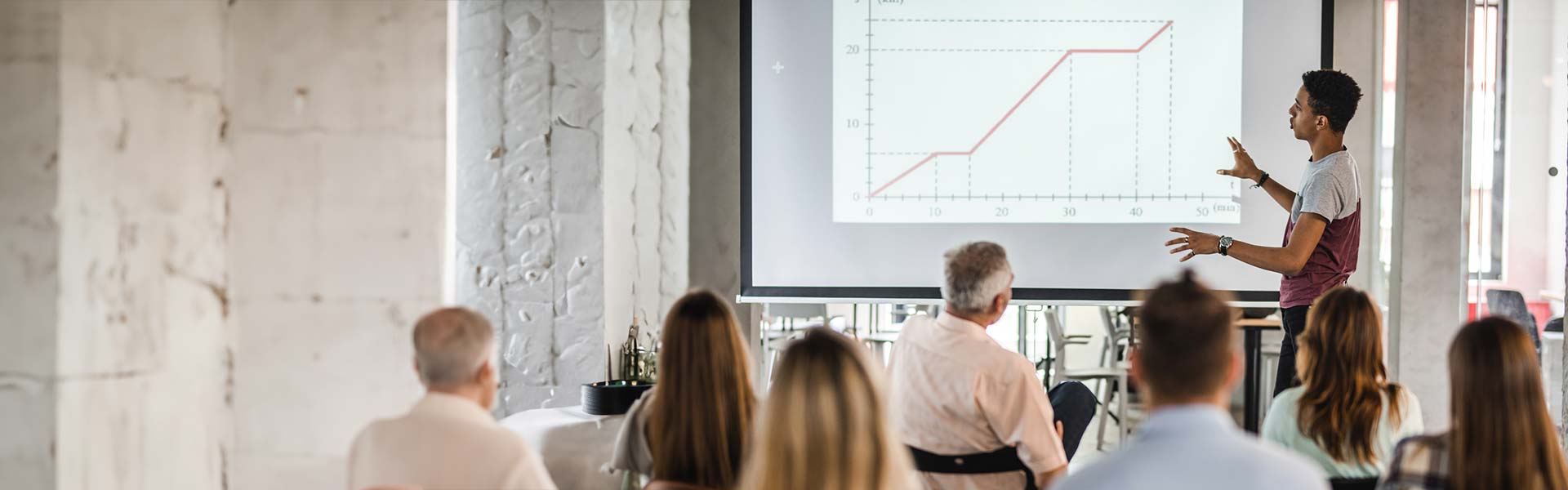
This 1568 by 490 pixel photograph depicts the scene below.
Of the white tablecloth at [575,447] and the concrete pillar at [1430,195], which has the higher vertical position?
the concrete pillar at [1430,195]

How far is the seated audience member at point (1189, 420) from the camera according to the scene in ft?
4.04

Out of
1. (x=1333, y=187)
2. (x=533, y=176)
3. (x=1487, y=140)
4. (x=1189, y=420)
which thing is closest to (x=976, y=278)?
(x=1189, y=420)

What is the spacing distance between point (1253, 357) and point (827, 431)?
468cm

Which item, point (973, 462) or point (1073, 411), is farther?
point (1073, 411)

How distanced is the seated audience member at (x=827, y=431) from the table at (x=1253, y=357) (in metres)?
4.39

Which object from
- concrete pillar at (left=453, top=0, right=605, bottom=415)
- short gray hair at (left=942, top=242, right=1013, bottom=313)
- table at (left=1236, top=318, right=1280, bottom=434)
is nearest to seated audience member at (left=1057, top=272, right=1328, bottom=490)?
short gray hair at (left=942, top=242, right=1013, bottom=313)

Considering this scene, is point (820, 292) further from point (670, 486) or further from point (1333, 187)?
point (670, 486)

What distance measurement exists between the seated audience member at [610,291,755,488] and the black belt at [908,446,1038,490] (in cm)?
67

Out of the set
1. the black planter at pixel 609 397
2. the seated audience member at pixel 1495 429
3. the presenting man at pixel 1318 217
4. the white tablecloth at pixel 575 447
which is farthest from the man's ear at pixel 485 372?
the presenting man at pixel 1318 217

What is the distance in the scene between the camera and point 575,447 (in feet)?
9.16

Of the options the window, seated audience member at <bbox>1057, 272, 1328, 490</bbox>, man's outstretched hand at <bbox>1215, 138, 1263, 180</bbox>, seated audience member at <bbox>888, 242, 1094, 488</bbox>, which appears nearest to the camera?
seated audience member at <bbox>1057, 272, 1328, 490</bbox>

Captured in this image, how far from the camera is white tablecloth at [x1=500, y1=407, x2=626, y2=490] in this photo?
108 inches

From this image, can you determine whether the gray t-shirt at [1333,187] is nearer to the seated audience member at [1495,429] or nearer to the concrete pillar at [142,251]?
the seated audience member at [1495,429]

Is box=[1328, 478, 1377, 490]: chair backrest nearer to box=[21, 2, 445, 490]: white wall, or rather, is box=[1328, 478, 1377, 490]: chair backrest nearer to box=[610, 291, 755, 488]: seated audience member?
box=[610, 291, 755, 488]: seated audience member
